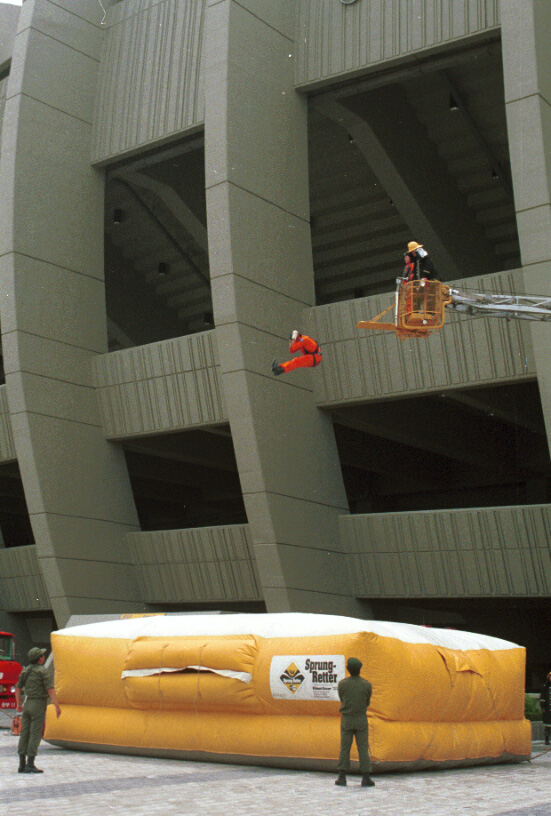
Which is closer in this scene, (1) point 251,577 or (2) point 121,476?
(1) point 251,577

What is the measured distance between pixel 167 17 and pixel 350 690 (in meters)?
17.0

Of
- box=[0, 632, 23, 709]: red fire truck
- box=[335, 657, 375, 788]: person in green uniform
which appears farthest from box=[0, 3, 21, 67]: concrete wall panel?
box=[335, 657, 375, 788]: person in green uniform

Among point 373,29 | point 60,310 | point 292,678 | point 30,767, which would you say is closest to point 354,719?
point 292,678

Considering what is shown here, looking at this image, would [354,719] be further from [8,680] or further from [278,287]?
[8,680]

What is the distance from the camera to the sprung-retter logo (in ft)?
36.0

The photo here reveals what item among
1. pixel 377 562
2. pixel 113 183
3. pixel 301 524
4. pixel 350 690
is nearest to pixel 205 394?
pixel 301 524

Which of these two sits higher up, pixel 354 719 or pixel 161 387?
pixel 161 387

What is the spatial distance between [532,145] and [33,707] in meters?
11.8

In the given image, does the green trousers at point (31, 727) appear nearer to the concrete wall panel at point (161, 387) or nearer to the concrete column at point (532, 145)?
the concrete column at point (532, 145)

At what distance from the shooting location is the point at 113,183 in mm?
25969

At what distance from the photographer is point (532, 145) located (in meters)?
16.2

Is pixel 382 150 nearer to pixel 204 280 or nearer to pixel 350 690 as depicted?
pixel 204 280

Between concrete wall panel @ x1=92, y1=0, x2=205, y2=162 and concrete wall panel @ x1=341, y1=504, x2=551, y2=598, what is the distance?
963 cm

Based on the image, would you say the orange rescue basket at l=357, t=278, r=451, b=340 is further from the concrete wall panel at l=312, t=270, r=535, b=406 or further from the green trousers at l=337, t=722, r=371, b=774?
the green trousers at l=337, t=722, r=371, b=774
